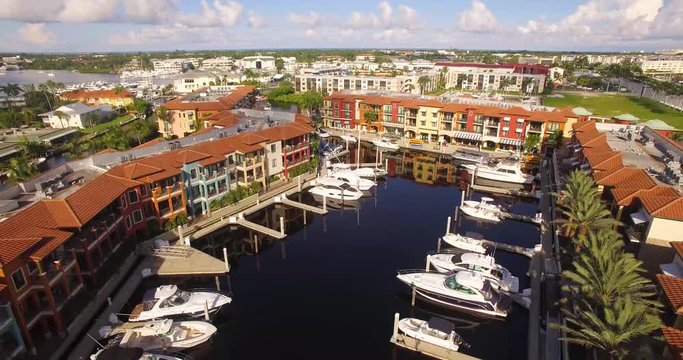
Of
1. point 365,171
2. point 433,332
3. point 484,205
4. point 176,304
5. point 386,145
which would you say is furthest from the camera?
point 386,145

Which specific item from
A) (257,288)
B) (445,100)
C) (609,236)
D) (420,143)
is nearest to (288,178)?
(257,288)

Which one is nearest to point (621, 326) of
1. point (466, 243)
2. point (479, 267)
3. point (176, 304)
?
point (479, 267)

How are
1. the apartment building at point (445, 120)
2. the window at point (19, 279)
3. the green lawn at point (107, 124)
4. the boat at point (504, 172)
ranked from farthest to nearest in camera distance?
1. the green lawn at point (107, 124)
2. the apartment building at point (445, 120)
3. the boat at point (504, 172)
4. the window at point (19, 279)

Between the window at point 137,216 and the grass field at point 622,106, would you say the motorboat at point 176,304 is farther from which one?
the grass field at point 622,106

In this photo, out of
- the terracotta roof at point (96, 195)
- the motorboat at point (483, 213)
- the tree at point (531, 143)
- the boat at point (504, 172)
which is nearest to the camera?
the terracotta roof at point (96, 195)

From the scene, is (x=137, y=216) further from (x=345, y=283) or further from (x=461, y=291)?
(x=461, y=291)

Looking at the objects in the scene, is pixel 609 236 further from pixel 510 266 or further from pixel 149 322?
pixel 149 322

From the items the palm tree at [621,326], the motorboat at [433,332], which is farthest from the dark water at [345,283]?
the palm tree at [621,326]
